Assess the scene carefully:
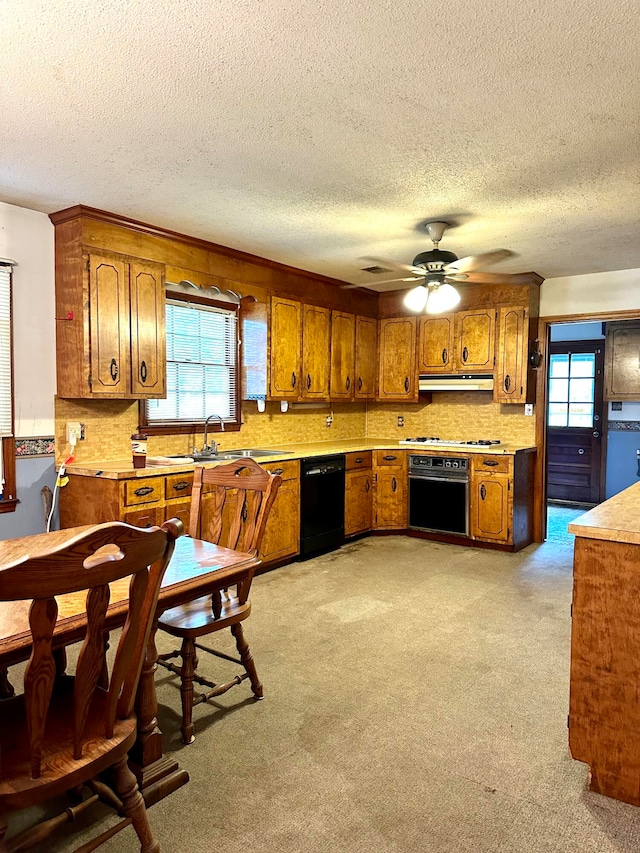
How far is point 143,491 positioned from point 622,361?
20.0 feet

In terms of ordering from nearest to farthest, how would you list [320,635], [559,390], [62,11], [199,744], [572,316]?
[62,11], [199,744], [320,635], [572,316], [559,390]

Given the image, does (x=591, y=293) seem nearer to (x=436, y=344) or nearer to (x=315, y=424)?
(x=436, y=344)

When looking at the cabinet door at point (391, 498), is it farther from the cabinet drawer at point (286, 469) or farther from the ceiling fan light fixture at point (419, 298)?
the ceiling fan light fixture at point (419, 298)

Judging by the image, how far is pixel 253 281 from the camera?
192 inches

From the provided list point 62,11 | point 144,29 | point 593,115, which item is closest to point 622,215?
point 593,115

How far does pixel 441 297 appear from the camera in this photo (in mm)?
4051

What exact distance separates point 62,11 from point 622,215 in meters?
3.28

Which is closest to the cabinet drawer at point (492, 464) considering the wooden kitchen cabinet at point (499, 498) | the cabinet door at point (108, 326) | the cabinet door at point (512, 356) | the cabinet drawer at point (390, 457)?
the wooden kitchen cabinet at point (499, 498)

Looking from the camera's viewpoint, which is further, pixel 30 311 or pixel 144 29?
pixel 30 311

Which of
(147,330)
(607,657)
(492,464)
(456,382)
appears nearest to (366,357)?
(456,382)

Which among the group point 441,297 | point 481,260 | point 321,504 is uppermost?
point 481,260

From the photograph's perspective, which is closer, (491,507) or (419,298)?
(419,298)

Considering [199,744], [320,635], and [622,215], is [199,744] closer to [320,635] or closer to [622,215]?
[320,635]

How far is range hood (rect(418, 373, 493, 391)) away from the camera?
5.66 m
